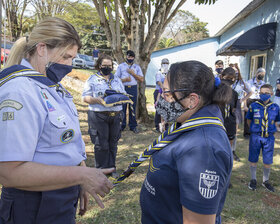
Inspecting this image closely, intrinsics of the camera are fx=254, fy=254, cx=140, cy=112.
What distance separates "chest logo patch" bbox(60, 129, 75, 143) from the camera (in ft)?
4.58

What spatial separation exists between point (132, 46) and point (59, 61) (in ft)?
21.8

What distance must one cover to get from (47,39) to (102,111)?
2.70 metres

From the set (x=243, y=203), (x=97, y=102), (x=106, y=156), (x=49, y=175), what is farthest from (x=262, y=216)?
(x=49, y=175)

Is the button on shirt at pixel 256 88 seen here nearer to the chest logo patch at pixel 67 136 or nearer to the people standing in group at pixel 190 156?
the people standing in group at pixel 190 156

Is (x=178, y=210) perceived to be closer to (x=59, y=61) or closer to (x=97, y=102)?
(x=59, y=61)

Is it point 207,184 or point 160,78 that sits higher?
point 160,78

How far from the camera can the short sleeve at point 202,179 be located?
3.95ft

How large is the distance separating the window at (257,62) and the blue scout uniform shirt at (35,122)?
457 inches

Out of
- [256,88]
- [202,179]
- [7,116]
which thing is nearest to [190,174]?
[202,179]

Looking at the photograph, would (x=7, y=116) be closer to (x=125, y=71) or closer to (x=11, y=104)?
(x=11, y=104)

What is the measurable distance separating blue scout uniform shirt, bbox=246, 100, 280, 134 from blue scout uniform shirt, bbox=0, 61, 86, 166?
12.0ft

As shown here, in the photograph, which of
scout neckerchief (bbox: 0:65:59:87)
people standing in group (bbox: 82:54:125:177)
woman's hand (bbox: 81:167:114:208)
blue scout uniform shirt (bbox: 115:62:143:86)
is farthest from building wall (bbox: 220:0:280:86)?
scout neckerchief (bbox: 0:65:59:87)

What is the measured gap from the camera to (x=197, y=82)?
4.89 feet

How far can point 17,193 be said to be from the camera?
1384 millimetres
